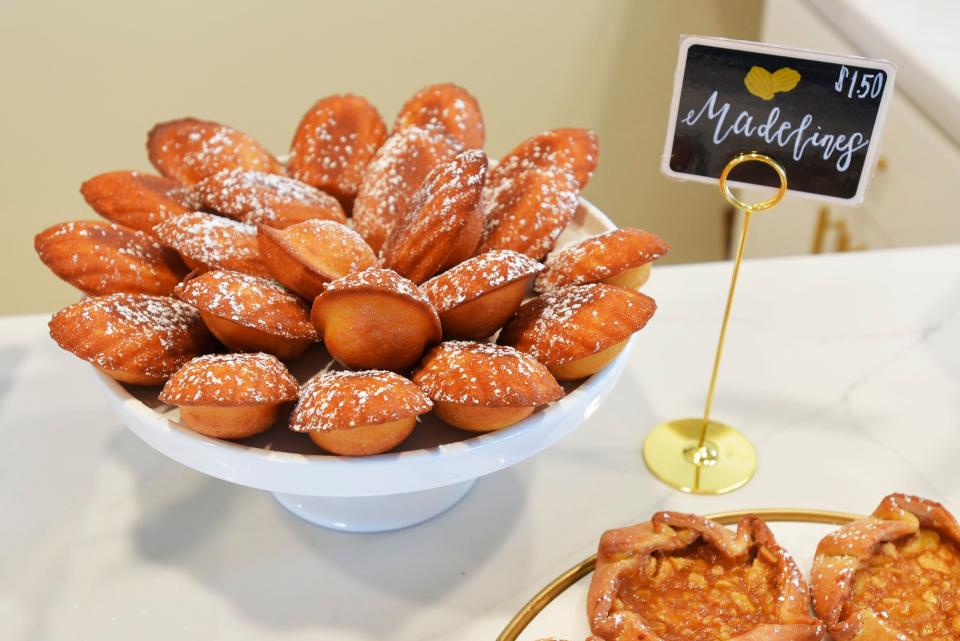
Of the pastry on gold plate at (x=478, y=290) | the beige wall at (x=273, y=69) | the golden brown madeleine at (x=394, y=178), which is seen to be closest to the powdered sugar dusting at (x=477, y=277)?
the pastry on gold plate at (x=478, y=290)

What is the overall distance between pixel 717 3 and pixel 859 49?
66cm

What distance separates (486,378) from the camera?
0.61 meters

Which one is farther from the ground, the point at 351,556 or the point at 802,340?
the point at 802,340

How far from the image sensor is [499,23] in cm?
209

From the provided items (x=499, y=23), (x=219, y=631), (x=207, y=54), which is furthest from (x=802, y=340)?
(x=207, y=54)

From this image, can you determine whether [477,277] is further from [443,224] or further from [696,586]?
[696,586]

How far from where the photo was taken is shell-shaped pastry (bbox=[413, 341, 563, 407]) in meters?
0.60

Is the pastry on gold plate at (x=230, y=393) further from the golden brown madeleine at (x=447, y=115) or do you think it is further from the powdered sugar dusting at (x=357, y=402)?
the golden brown madeleine at (x=447, y=115)

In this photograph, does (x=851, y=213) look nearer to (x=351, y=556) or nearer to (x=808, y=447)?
(x=808, y=447)

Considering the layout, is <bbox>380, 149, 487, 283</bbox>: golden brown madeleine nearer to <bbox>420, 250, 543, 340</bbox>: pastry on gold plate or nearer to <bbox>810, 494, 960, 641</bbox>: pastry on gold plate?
<bbox>420, 250, 543, 340</bbox>: pastry on gold plate

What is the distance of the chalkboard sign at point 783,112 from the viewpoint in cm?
71

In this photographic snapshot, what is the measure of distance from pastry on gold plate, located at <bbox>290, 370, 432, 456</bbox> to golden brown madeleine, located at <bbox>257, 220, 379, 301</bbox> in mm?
80

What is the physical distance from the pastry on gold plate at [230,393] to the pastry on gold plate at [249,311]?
2cm

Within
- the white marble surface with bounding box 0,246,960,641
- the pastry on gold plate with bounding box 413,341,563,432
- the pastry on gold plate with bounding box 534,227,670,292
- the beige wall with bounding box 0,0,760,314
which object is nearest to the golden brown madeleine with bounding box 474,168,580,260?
the pastry on gold plate with bounding box 534,227,670,292
